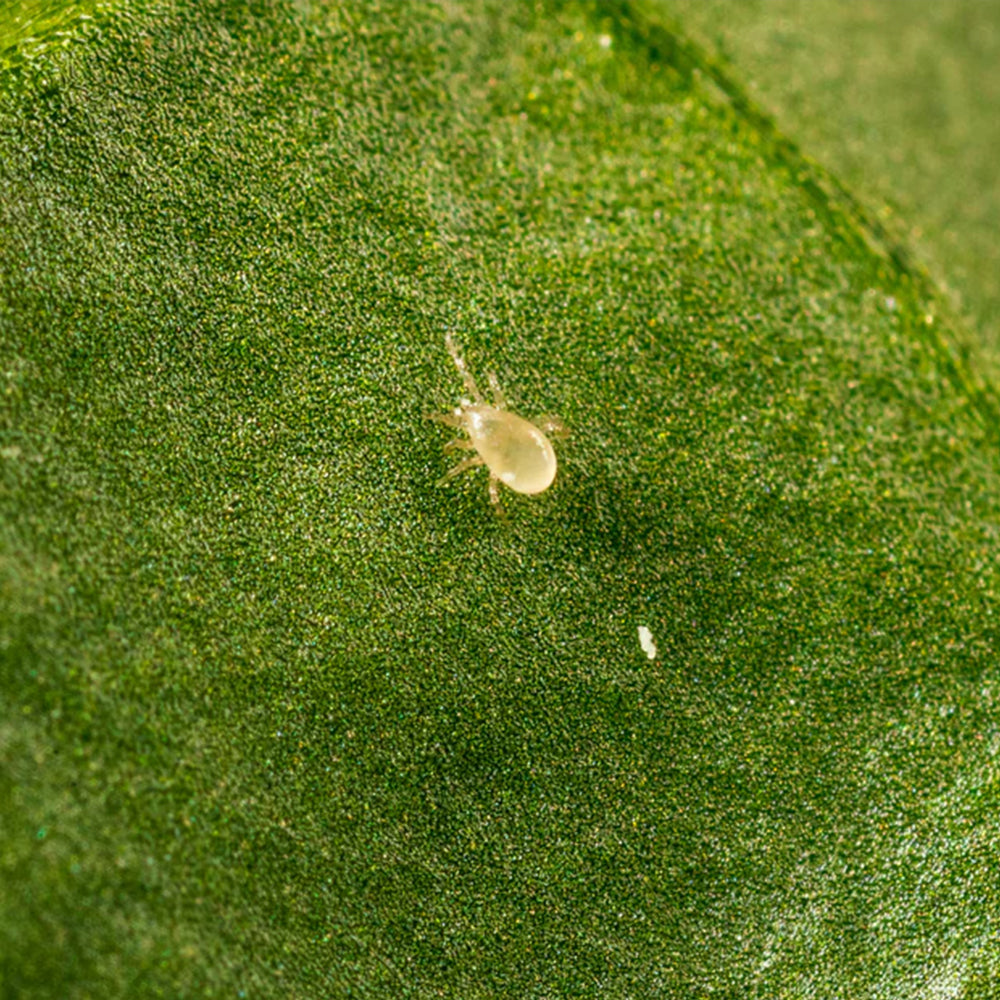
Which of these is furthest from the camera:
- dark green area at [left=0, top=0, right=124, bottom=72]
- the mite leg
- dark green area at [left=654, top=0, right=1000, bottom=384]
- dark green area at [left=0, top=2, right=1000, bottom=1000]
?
dark green area at [left=654, top=0, right=1000, bottom=384]

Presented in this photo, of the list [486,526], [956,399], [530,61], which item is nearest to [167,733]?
[486,526]

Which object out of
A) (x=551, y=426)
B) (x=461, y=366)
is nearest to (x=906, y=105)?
(x=551, y=426)

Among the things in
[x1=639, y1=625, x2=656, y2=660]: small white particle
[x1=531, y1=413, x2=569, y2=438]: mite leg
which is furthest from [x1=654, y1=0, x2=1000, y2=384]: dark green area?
[x1=639, y1=625, x2=656, y2=660]: small white particle

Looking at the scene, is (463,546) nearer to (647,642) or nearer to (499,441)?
(499,441)

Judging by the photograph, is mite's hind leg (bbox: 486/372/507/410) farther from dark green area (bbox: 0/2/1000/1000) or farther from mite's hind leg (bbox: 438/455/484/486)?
mite's hind leg (bbox: 438/455/484/486)

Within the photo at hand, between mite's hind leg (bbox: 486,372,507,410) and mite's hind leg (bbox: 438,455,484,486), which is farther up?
mite's hind leg (bbox: 486,372,507,410)

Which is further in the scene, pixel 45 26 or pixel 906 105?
pixel 906 105

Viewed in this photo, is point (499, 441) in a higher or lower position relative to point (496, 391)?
lower
